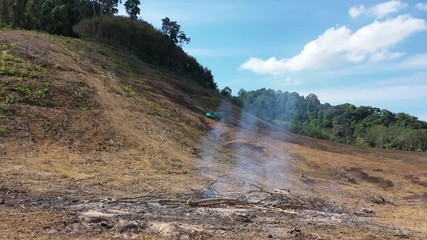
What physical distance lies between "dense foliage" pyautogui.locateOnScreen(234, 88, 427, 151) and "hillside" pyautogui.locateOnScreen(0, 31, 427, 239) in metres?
15.6

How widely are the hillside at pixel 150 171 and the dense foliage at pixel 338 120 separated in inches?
612

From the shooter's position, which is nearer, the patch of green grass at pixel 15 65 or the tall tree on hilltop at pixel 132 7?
the patch of green grass at pixel 15 65

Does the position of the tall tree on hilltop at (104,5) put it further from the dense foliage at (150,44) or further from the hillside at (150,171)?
the hillside at (150,171)

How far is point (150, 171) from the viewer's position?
12.3 meters

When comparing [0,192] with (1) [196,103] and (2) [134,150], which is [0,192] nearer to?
(2) [134,150]

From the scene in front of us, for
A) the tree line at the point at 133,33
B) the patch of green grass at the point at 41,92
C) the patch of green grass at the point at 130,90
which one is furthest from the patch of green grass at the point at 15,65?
the tree line at the point at 133,33

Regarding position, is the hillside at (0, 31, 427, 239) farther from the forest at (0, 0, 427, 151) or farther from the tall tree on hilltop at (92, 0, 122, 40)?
the tall tree on hilltop at (92, 0, 122, 40)

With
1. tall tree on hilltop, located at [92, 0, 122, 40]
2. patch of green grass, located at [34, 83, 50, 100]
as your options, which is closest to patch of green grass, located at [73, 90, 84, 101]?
patch of green grass, located at [34, 83, 50, 100]

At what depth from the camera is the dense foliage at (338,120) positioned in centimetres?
4397

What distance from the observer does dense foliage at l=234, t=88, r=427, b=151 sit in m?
44.0

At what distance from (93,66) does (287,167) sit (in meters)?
12.0

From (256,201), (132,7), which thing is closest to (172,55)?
(132,7)

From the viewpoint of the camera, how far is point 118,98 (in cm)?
2006

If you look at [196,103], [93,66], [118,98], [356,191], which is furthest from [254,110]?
[356,191]
